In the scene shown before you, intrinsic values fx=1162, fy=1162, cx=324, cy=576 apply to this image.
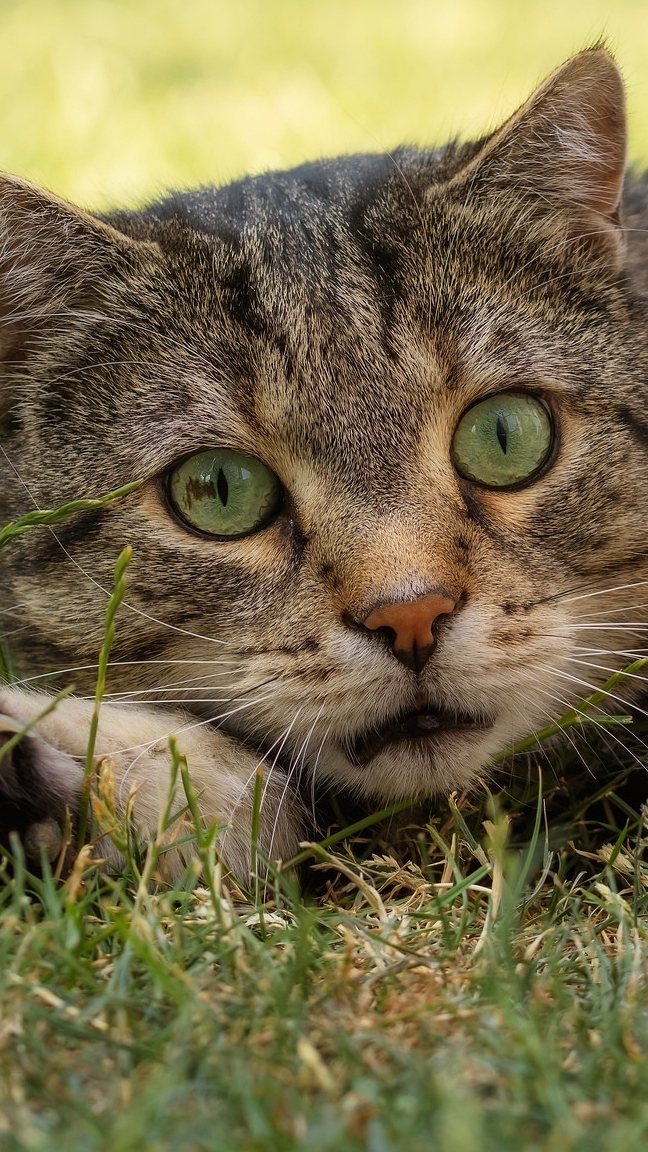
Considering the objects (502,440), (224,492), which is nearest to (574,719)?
(502,440)

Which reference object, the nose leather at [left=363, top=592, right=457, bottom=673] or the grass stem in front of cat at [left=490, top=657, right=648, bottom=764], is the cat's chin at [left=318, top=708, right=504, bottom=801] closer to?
the grass stem in front of cat at [left=490, top=657, right=648, bottom=764]

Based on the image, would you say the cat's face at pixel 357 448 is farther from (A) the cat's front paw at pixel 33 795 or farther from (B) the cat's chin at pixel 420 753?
(A) the cat's front paw at pixel 33 795

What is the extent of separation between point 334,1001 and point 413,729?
640 mm

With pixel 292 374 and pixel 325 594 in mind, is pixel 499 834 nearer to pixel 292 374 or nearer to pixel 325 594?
pixel 325 594

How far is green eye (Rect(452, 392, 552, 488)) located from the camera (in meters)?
2.11

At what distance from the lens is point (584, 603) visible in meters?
2.10

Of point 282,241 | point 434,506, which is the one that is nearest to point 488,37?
point 282,241

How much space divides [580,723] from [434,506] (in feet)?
1.71

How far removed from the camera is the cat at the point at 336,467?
190cm

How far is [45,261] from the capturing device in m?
2.23

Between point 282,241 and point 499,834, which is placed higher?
point 282,241

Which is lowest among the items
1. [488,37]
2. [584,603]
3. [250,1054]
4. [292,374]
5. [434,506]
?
[250,1054]

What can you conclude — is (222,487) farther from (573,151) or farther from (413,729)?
(573,151)

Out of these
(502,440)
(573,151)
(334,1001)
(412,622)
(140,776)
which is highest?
(573,151)
